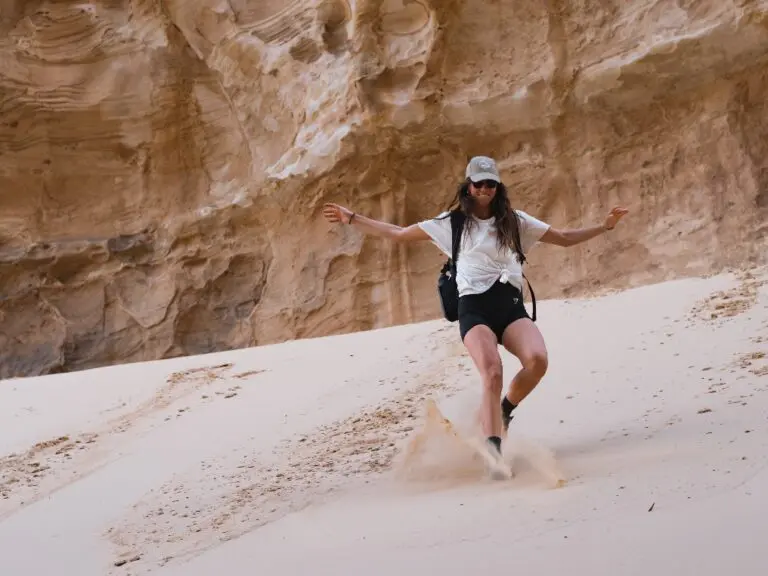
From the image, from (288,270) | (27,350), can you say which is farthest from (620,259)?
(27,350)

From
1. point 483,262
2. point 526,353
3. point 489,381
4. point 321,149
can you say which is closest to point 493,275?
point 483,262

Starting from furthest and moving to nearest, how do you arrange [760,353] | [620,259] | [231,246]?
[231,246]
[620,259]
[760,353]

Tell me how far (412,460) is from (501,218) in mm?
983

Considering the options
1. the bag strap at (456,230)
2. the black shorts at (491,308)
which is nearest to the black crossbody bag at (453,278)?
the bag strap at (456,230)

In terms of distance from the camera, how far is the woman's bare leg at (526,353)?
135 inches

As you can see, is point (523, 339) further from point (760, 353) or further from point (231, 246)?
point (231, 246)

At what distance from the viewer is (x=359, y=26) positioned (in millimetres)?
11602

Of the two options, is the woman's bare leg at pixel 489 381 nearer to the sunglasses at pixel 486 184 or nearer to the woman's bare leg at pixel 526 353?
the woman's bare leg at pixel 526 353

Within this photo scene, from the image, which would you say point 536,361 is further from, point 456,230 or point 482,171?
point 482,171

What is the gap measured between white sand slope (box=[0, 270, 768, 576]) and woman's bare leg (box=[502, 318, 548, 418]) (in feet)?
0.68

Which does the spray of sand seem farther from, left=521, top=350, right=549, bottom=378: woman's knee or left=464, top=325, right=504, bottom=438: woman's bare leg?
left=521, top=350, right=549, bottom=378: woman's knee

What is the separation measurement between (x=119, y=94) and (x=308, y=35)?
3.00 meters

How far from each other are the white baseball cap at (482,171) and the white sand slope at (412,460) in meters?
1.00

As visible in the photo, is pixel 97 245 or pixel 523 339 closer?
pixel 523 339
